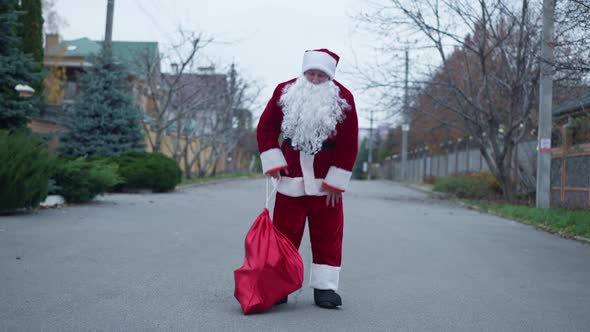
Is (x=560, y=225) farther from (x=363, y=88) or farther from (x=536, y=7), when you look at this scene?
(x=363, y=88)

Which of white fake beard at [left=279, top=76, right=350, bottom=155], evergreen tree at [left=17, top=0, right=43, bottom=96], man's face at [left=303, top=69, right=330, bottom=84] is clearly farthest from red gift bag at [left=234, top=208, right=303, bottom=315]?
evergreen tree at [left=17, top=0, right=43, bottom=96]

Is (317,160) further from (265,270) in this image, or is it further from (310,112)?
(265,270)

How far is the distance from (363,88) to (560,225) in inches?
371

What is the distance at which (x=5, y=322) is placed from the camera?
4375 mm

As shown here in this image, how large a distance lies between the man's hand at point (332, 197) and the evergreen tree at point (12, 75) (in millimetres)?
12154

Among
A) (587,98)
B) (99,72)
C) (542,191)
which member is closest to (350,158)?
(542,191)

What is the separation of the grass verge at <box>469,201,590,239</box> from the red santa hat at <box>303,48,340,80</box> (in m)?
7.34

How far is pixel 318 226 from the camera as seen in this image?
520cm

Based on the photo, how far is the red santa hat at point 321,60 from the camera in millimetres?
5199

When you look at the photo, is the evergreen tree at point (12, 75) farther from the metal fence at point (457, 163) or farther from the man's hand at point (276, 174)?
the metal fence at point (457, 163)

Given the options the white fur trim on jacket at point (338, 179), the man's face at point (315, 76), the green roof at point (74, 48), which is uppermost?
the green roof at point (74, 48)

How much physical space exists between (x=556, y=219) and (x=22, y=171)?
957cm

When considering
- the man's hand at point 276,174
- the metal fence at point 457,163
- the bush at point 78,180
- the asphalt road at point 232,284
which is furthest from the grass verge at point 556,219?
the bush at point 78,180

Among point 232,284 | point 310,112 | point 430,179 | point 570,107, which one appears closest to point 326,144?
point 310,112
